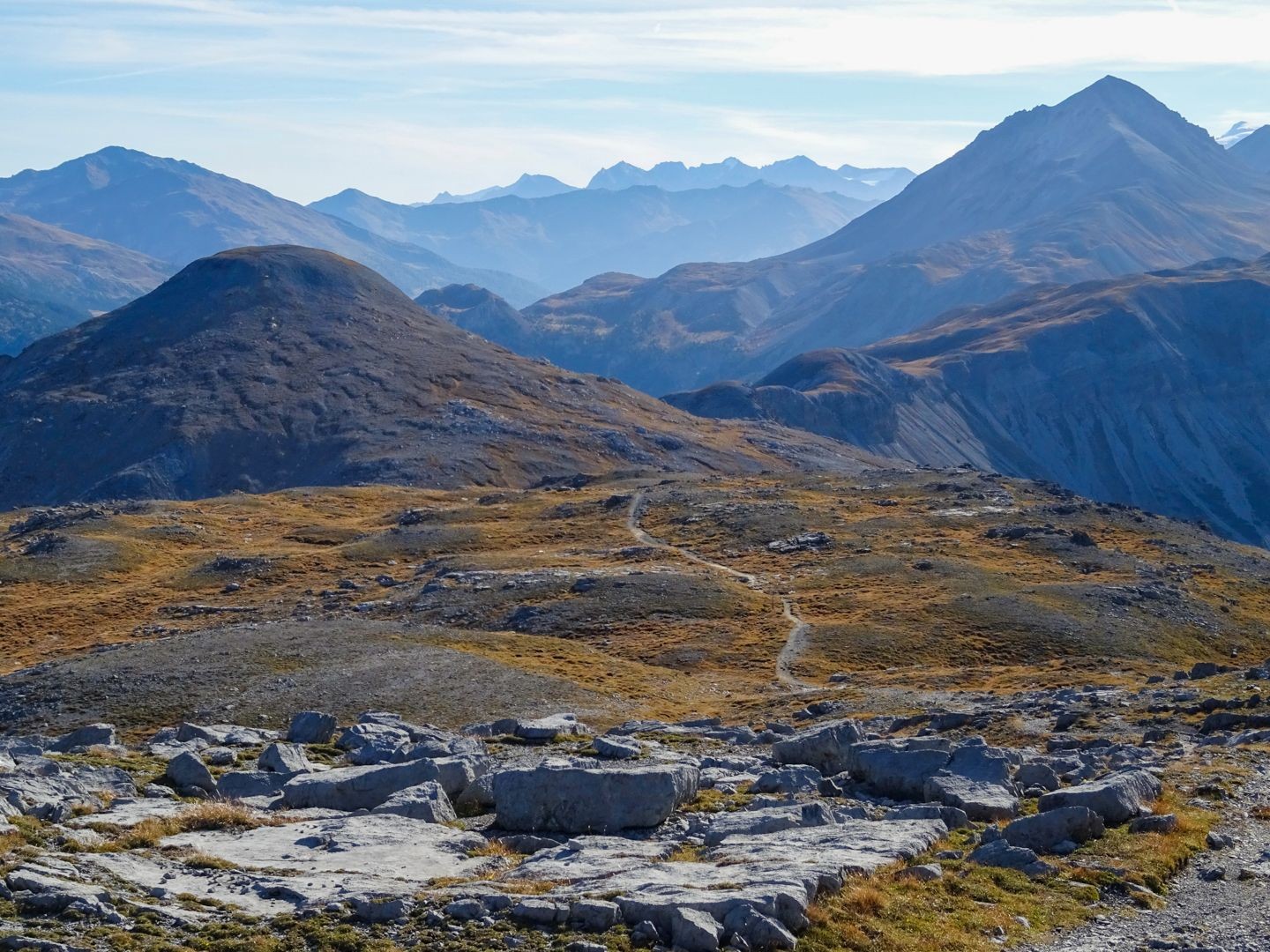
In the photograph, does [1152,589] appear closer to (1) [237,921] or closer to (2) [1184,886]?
(2) [1184,886]

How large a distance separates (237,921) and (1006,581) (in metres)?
78.8

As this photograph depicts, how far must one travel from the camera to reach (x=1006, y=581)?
3629 inches

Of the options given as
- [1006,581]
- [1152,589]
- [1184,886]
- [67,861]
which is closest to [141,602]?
[1006,581]

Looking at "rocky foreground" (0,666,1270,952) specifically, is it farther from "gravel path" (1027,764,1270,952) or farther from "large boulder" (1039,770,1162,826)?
"gravel path" (1027,764,1270,952)

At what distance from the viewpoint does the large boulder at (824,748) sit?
33.3 meters

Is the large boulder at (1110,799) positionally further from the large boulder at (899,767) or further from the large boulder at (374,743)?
the large boulder at (374,743)

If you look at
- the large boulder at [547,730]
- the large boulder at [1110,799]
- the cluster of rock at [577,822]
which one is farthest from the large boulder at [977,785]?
the large boulder at [547,730]

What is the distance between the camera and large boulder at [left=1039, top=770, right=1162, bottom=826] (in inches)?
1060

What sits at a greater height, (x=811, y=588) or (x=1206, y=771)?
(x=1206, y=771)

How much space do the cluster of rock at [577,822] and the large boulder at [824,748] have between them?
0.17ft

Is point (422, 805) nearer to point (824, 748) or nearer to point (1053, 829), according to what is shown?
point (824, 748)

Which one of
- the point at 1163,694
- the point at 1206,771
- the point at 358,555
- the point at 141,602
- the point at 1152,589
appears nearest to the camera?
the point at 1206,771

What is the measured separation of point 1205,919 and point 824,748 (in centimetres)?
1277

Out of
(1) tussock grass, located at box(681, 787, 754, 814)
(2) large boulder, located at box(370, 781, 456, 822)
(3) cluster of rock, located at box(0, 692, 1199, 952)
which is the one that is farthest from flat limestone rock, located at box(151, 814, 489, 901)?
(1) tussock grass, located at box(681, 787, 754, 814)
